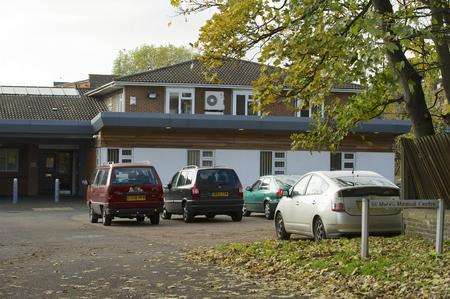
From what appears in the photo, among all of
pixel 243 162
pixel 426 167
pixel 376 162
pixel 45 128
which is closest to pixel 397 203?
pixel 426 167

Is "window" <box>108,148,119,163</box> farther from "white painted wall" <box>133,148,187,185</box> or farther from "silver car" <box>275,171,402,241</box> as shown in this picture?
"silver car" <box>275,171,402,241</box>

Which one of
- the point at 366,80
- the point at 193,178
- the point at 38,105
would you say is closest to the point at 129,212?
the point at 193,178

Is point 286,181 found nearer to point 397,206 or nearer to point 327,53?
point 327,53

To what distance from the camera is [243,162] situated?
37.2 meters

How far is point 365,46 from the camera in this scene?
9.22 m

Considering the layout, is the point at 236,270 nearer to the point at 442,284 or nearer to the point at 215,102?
the point at 442,284

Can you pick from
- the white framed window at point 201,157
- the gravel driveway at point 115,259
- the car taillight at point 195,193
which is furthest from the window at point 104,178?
the white framed window at point 201,157

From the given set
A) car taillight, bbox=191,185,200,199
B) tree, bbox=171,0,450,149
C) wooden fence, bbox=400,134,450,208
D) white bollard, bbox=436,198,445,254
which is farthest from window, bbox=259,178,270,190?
white bollard, bbox=436,198,445,254

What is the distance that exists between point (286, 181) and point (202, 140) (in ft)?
42.8

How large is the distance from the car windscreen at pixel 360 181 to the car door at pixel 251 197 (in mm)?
10690

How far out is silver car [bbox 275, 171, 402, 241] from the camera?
13609 mm

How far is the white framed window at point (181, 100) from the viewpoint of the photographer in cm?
4244

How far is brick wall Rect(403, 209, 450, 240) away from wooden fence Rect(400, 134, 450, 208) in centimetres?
57

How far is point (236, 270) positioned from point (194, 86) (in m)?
32.3
